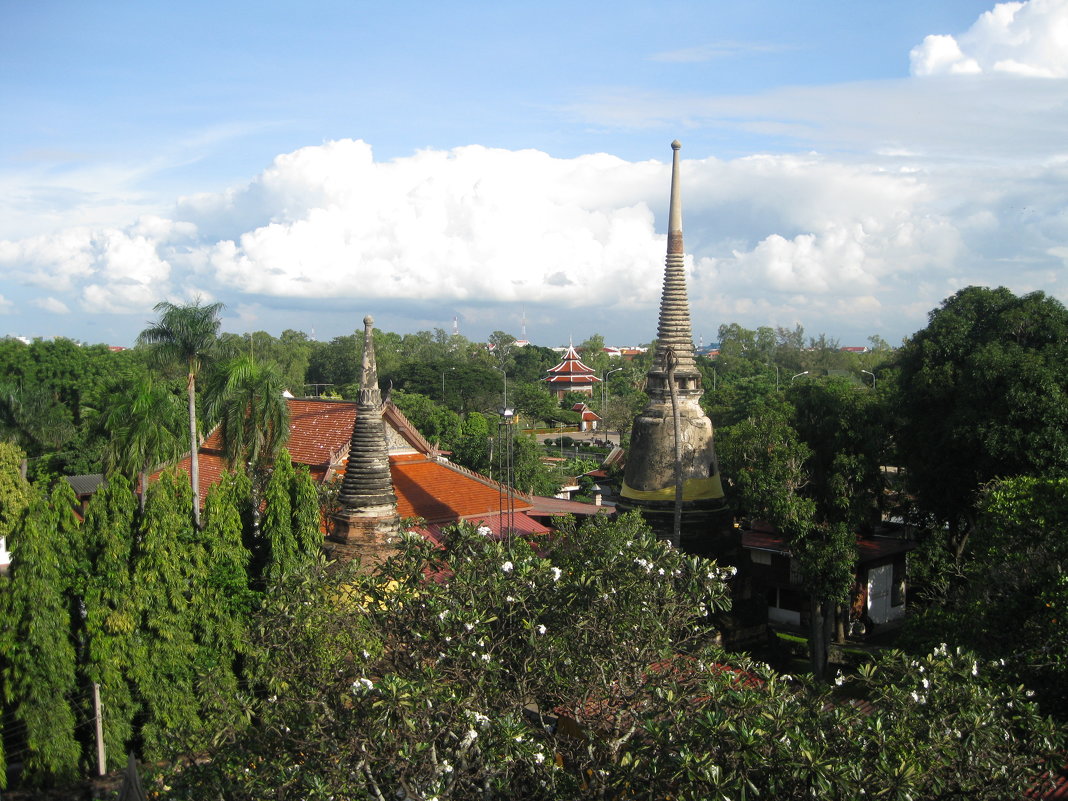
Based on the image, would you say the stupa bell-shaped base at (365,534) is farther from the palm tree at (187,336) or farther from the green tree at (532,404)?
the green tree at (532,404)

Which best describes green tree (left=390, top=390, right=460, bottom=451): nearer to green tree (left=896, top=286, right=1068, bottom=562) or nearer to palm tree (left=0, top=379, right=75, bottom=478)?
palm tree (left=0, top=379, right=75, bottom=478)

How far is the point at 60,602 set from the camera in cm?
1628

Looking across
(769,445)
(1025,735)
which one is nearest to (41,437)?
(769,445)

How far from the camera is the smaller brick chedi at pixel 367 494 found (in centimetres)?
2158

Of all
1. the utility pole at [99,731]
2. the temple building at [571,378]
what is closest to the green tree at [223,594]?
the utility pole at [99,731]

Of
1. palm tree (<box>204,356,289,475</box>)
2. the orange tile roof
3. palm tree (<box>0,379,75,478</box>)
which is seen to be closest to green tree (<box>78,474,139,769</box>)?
palm tree (<box>204,356,289,475</box>)

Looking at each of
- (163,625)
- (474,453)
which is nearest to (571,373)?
(474,453)

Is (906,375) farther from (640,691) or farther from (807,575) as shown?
(640,691)

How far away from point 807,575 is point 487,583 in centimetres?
1267

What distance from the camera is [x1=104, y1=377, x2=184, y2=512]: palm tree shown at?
2270cm

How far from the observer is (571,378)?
100812mm

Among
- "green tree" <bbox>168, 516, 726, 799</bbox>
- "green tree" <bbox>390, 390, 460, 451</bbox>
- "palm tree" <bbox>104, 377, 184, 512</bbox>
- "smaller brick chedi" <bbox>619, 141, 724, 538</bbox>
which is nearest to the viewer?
"green tree" <bbox>168, 516, 726, 799</bbox>

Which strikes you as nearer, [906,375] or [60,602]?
[60,602]

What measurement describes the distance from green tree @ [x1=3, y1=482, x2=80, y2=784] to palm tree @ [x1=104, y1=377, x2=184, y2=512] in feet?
20.4
